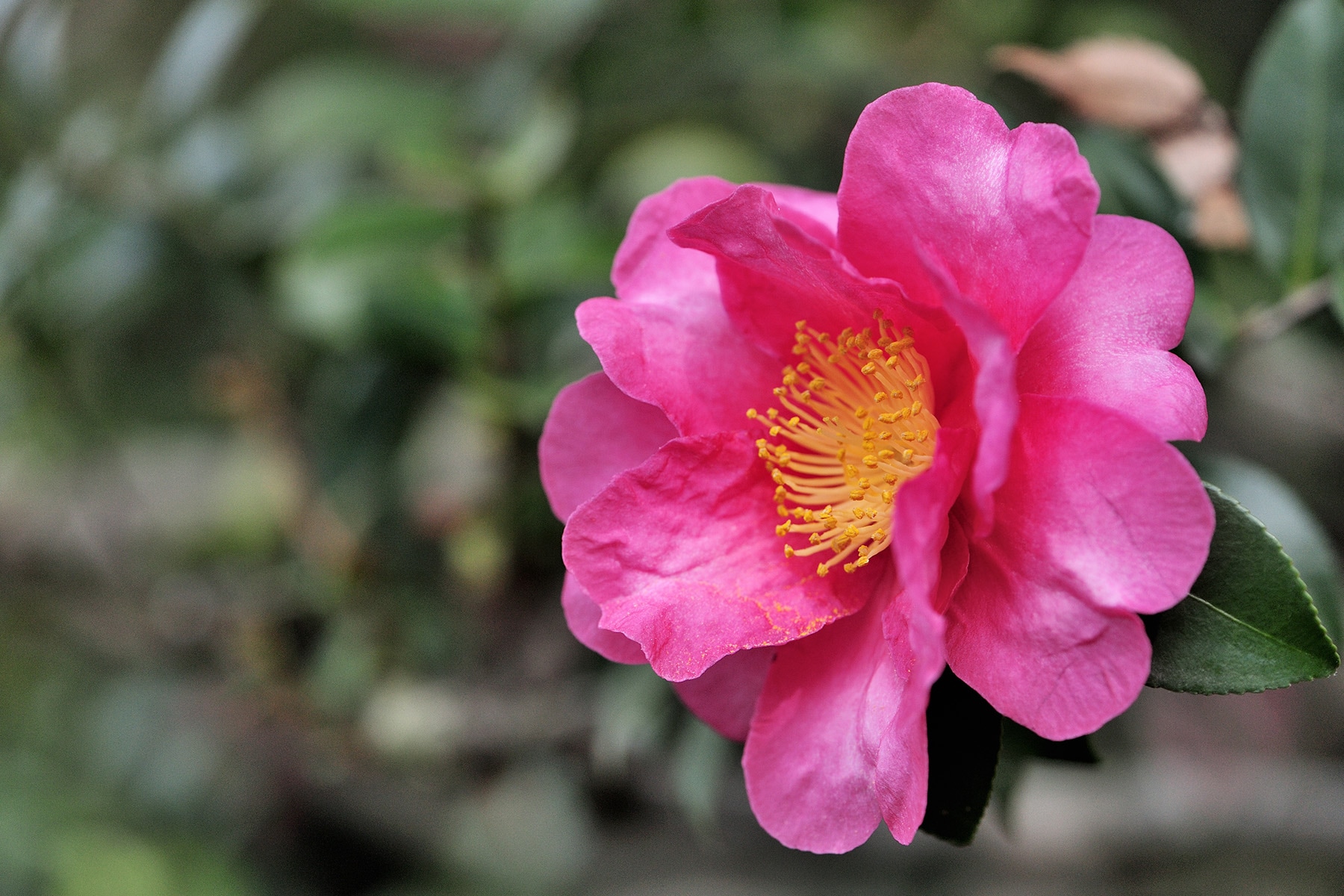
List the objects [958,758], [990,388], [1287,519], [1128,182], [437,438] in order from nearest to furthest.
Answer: [990,388] → [958,758] → [1287,519] → [1128,182] → [437,438]

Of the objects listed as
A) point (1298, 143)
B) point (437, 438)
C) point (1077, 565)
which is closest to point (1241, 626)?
point (1077, 565)

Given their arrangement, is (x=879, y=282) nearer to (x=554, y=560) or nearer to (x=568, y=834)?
(x=554, y=560)

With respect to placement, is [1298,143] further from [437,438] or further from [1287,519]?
[437,438]

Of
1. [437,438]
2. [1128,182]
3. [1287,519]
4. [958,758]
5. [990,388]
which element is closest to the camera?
[990,388]

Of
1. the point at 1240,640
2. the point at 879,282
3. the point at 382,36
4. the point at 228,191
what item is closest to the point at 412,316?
the point at 228,191

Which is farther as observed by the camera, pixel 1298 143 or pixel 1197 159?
pixel 1197 159

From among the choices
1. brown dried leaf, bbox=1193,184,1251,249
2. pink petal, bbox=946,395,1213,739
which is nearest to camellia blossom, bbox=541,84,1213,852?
pink petal, bbox=946,395,1213,739
